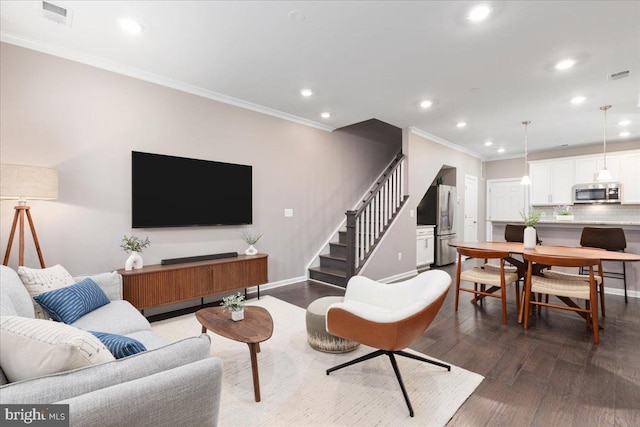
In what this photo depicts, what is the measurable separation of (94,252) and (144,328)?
5.09 ft

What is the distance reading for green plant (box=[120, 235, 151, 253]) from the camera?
10.3 ft

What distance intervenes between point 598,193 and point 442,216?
3.29 metres

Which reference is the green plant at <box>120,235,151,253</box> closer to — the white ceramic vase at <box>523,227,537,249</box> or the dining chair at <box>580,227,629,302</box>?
the white ceramic vase at <box>523,227,537,249</box>

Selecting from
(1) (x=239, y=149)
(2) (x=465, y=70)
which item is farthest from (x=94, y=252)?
(2) (x=465, y=70)

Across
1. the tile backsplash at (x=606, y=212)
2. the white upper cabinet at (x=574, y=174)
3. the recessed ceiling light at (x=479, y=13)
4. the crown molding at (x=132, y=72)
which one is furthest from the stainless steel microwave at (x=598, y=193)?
the crown molding at (x=132, y=72)

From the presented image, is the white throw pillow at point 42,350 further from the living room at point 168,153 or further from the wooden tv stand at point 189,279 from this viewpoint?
the living room at point 168,153

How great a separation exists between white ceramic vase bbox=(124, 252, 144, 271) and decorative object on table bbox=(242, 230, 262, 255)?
51.8 inches

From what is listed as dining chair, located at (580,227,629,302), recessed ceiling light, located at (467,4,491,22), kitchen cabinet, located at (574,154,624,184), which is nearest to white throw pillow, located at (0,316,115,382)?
recessed ceiling light, located at (467,4,491,22)

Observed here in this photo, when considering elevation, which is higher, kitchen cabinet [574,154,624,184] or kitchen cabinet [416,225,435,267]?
kitchen cabinet [574,154,624,184]

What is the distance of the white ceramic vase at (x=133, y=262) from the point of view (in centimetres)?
308

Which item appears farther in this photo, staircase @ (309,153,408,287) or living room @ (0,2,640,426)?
staircase @ (309,153,408,287)

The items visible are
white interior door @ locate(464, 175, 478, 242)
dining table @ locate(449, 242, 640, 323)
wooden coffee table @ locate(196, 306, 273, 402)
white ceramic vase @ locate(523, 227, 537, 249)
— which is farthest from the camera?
white interior door @ locate(464, 175, 478, 242)

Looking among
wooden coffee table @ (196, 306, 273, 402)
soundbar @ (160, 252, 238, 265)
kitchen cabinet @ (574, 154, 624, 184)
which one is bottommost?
wooden coffee table @ (196, 306, 273, 402)

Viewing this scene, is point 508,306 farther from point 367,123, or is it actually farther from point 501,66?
point 367,123
